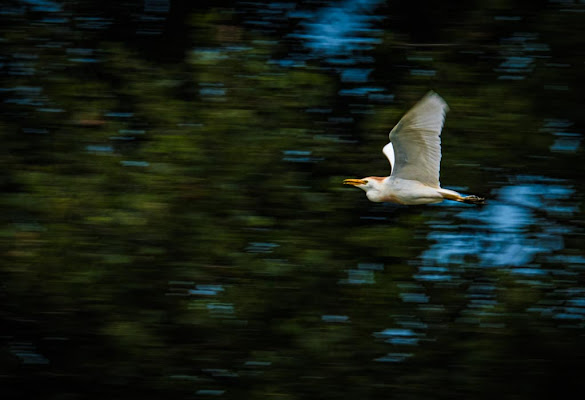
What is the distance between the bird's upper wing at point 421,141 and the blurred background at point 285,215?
13cm

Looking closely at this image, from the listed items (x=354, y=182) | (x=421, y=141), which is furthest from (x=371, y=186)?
(x=421, y=141)

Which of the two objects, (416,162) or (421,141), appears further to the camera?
(416,162)

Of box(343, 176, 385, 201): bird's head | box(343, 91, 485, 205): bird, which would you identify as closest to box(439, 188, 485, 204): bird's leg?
Result: box(343, 91, 485, 205): bird

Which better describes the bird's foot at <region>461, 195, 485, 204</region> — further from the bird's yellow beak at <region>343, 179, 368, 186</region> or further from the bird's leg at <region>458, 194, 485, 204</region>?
the bird's yellow beak at <region>343, 179, 368, 186</region>

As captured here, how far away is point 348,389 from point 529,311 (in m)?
1.02

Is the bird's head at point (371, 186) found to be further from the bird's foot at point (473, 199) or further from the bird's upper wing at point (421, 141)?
the bird's foot at point (473, 199)

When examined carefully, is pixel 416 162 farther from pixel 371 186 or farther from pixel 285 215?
pixel 285 215

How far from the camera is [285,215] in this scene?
4.20 metres

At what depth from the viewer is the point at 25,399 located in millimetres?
4898

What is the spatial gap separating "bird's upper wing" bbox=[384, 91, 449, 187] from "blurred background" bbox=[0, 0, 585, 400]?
13 centimetres

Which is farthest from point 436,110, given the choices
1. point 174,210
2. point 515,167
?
point 174,210

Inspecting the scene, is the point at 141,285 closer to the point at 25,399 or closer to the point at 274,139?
the point at 274,139

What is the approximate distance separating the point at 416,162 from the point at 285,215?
0.72 m

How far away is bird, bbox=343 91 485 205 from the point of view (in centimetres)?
403
